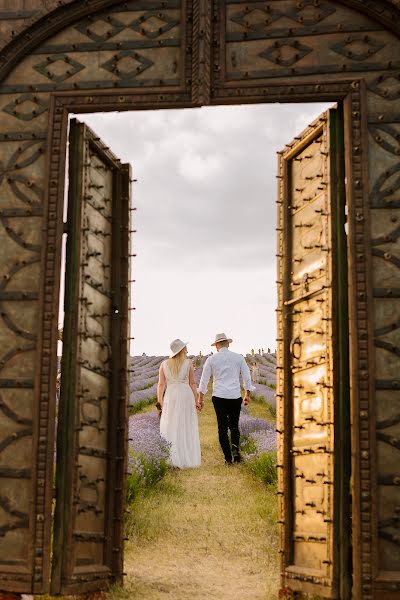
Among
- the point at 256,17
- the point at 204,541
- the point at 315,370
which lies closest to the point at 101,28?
the point at 256,17

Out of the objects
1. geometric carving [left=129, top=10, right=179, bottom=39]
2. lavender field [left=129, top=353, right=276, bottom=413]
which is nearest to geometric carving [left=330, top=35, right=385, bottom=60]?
geometric carving [left=129, top=10, right=179, bottom=39]

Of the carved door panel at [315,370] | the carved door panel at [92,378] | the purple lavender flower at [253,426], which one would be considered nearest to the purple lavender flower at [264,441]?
the purple lavender flower at [253,426]

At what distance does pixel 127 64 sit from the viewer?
621 cm

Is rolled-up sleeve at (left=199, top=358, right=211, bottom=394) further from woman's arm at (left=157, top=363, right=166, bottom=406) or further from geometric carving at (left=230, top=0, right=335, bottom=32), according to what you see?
geometric carving at (left=230, top=0, right=335, bottom=32)

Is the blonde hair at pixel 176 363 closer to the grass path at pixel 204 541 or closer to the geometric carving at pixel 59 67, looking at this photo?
the grass path at pixel 204 541

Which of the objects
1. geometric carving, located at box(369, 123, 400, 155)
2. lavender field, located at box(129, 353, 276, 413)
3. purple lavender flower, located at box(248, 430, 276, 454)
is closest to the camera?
geometric carving, located at box(369, 123, 400, 155)

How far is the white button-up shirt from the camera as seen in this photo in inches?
439

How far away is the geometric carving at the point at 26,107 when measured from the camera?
6.23 meters

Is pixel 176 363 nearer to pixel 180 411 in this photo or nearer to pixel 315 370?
pixel 180 411

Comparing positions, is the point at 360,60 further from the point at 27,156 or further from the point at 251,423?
the point at 251,423

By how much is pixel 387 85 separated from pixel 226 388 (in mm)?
5979

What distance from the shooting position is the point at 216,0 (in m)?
6.26

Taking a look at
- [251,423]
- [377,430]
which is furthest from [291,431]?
[251,423]

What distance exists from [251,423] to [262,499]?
4.16 m
